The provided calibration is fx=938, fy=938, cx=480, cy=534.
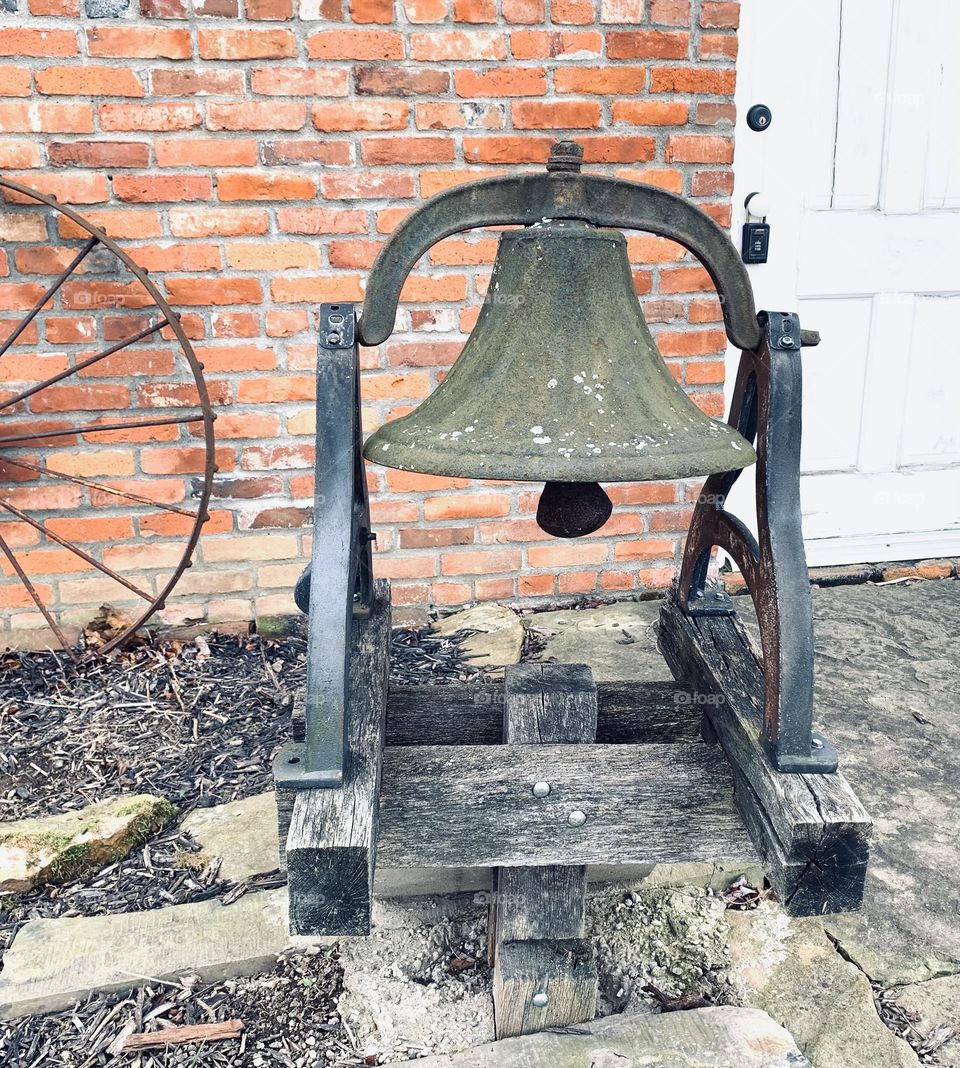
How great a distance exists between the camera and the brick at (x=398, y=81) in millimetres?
2594

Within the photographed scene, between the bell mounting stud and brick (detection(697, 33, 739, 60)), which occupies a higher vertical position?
brick (detection(697, 33, 739, 60))

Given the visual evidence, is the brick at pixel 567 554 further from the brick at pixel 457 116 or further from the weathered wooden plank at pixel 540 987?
the weathered wooden plank at pixel 540 987

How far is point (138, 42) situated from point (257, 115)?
1.13 feet

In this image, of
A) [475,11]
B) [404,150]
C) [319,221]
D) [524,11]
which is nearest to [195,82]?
[319,221]

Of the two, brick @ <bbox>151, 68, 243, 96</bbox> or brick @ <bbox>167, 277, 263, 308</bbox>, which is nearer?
brick @ <bbox>151, 68, 243, 96</bbox>

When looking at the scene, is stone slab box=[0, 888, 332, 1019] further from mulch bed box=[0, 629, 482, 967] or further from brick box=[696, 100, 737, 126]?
brick box=[696, 100, 737, 126]

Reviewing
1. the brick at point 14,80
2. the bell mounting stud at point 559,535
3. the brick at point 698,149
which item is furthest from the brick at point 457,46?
the bell mounting stud at point 559,535

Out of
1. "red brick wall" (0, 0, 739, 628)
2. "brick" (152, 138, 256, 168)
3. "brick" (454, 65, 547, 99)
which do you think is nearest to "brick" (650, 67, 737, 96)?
"red brick wall" (0, 0, 739, 628)

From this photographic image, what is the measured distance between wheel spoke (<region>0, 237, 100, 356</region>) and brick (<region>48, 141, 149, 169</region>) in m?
0.21

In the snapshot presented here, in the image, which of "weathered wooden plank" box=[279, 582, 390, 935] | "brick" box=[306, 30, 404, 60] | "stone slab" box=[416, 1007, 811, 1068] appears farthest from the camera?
"brick" box=[306, 30, 404, 60]

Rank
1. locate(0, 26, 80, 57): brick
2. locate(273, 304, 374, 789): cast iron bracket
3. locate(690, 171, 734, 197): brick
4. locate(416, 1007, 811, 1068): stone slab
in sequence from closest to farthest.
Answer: locate(273, 304, 374, 789): cast iron bracket → locate(416, 1007, 811, 1068): stone slab → locate(0, 26, 80, 57): brick → locate(690, 171, 734, 197): brick

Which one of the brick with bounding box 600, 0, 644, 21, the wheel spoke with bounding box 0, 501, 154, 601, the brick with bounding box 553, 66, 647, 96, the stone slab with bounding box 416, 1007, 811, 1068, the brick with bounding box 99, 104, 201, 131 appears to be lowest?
the stone slab with bounding box 416, 1007, 811, 1068

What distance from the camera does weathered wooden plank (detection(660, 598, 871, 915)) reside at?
3.88 feet

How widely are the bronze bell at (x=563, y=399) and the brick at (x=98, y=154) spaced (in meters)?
1.63
